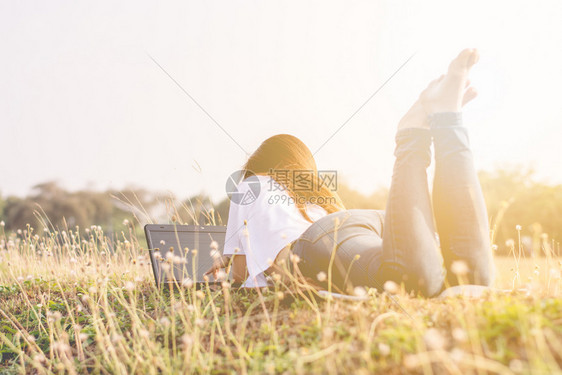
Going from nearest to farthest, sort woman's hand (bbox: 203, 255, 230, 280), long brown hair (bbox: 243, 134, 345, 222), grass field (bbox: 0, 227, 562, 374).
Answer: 1. grass field (bbox: 0, 227, 562, 374)
2. woman's hand (bbox: 203, 255, 230, 280)
3. long brown hair (bbox: 243, 134, 345, 222)

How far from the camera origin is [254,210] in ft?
11.2

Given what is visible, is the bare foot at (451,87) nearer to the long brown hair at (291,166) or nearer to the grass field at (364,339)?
the grass field at (364,339)

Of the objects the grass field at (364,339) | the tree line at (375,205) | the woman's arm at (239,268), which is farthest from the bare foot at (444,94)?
the tree line at (375,205)

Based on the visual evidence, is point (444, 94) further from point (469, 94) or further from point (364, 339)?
point (364, 339)

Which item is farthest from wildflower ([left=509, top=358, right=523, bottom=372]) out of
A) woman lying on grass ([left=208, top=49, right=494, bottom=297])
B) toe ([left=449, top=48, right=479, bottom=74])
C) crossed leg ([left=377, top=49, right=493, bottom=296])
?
toe ([left=449, top=48, right=479, bottom=74])

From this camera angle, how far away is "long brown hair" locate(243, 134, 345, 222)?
3.72 m

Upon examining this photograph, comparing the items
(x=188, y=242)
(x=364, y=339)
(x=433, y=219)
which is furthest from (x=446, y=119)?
(x=188, y=242)

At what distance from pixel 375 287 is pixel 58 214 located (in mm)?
30250

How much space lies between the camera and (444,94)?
265 centimetres

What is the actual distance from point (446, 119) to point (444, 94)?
15cm

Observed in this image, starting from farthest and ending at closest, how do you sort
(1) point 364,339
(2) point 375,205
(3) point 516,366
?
(2) point 375,205 → (1) point 364,339 → (3) point 516,366

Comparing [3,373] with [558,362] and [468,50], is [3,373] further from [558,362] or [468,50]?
[468,50]

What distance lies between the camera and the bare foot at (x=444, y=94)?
262cm

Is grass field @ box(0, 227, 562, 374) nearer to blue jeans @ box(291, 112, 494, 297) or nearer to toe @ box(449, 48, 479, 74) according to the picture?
blue jeans @ box(291, 112, 494, 297)
